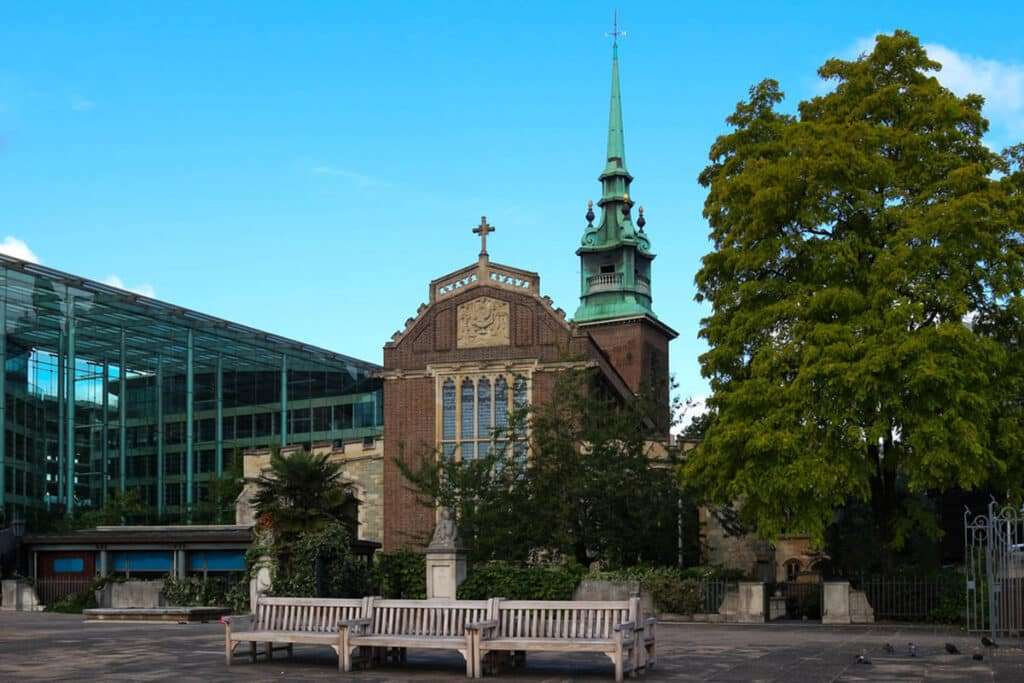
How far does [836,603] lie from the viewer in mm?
27703

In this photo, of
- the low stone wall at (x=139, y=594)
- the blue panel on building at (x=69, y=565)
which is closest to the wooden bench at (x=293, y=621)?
the low stone wall at (x=139, y=594)

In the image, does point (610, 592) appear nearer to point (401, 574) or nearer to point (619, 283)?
point (401, 574)

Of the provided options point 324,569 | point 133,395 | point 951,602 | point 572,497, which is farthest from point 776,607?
point 133,395

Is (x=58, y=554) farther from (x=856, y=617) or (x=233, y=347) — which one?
(x=856, y=617)

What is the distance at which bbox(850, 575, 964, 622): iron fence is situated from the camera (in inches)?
1070

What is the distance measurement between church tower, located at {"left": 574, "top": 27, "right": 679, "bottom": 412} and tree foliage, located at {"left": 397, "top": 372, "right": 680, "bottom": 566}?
3353 cm

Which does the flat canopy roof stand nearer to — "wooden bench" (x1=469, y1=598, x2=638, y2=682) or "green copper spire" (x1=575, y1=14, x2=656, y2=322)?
"green copper spire" (x1=575, y1=14, x2=656, y2=322)

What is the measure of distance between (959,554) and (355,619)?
32.1 metres

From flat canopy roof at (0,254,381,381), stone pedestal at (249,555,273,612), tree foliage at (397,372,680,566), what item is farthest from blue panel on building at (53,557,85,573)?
tree foliage at (397,372,680,566)

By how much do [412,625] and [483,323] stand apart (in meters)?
32.7

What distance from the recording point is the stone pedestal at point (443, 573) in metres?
24.5

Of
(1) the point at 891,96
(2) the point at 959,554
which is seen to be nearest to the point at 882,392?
(1) the point at 891,96

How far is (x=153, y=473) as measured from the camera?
58.2 m

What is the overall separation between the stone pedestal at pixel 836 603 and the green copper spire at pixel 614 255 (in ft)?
141
